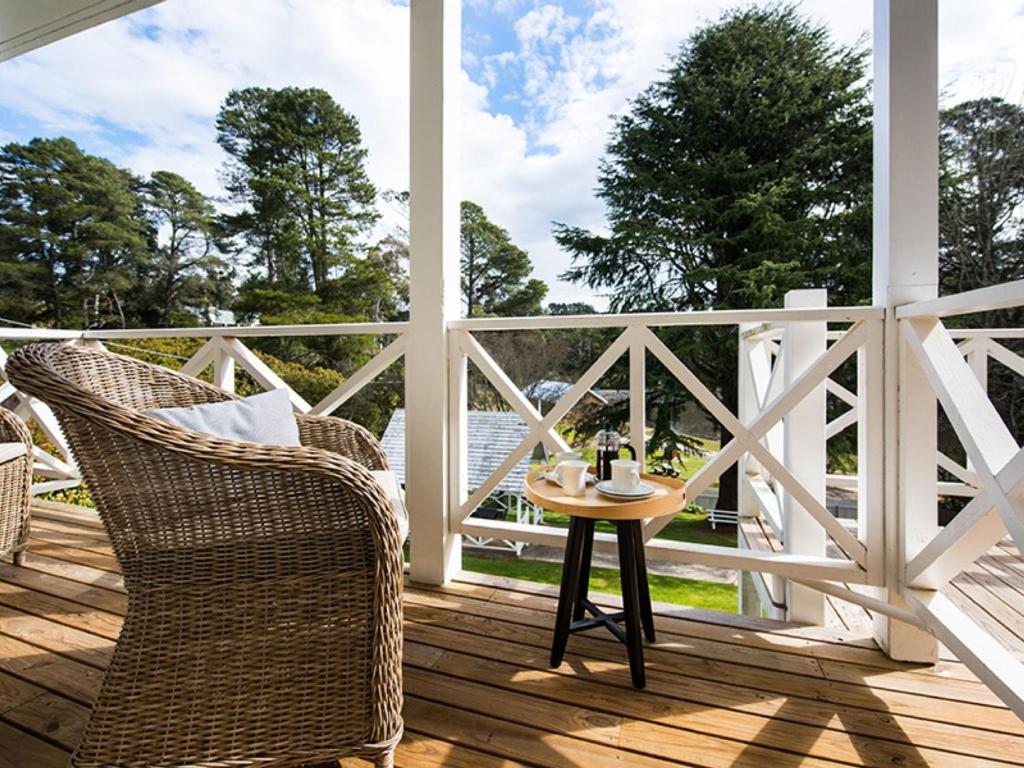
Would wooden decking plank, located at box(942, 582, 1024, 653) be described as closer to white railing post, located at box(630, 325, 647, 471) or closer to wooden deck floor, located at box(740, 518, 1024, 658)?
wooden deck floor, located at box(740, 518, 1024, 658)

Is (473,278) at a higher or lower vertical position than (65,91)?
lower

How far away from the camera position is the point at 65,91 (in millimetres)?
6938

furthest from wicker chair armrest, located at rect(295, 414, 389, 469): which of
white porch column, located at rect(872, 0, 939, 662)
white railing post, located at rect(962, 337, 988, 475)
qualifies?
white railing post, located at rect(962, 337, 988, 475)

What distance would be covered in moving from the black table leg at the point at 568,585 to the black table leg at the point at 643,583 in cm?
15

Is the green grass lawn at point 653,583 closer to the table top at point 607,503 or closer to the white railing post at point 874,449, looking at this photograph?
the white railing post at point 874,449

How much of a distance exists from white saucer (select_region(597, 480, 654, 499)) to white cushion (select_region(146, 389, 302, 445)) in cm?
84

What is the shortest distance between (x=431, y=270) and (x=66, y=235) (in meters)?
8.23

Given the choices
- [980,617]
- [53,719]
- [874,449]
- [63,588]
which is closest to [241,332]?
[63,588]

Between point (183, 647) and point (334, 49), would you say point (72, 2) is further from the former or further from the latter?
point (334, 49)

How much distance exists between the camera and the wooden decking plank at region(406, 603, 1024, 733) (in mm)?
1207

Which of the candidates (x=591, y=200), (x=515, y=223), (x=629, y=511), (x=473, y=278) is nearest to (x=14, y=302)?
(x=473, y=278)

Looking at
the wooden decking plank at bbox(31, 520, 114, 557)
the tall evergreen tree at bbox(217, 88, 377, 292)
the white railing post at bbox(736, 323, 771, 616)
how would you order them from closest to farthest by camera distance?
the wooden decking plank at bbox(31, 520, 114, 557), the white railing post at bbox(736, 323, 771, 616), the tall evergreen tree at bbox(217, 88, 377, 292)

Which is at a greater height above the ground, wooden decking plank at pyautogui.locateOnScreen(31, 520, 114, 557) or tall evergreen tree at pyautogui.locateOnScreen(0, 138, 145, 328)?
tall evergreen tree at pyautogui.locateOnScreen(0, 138, 145, 328)

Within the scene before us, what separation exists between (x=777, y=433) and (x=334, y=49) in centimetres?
786
